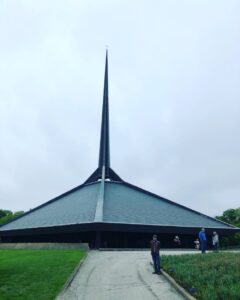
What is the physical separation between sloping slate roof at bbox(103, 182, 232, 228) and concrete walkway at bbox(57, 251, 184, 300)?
47.3ft

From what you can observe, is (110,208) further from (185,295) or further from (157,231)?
(185,295)

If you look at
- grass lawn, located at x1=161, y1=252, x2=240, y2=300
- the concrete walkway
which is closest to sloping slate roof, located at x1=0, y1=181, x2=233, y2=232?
the concrete walkway

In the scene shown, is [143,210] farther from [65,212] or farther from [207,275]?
[207,275]

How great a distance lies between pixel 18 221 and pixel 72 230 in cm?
1325

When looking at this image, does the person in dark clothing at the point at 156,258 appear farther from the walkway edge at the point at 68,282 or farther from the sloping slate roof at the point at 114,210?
the sloping slate roof at the point at 114,210

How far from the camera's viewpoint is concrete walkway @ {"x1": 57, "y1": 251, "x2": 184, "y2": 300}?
11.1m

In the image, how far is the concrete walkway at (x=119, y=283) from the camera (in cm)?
1114

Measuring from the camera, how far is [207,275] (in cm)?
1233

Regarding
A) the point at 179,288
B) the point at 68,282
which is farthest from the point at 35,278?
the point at 179,288

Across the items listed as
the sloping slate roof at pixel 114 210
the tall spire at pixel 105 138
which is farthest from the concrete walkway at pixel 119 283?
the tall spire at pixel 105 138

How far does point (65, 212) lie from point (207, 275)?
26.7 metres

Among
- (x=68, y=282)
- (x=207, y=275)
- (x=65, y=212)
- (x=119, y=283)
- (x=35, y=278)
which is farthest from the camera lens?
(x=65, y=212)

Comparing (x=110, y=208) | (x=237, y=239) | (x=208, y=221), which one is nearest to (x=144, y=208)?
(x=110, y=208)

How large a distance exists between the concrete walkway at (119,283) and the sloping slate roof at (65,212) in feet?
47.9
